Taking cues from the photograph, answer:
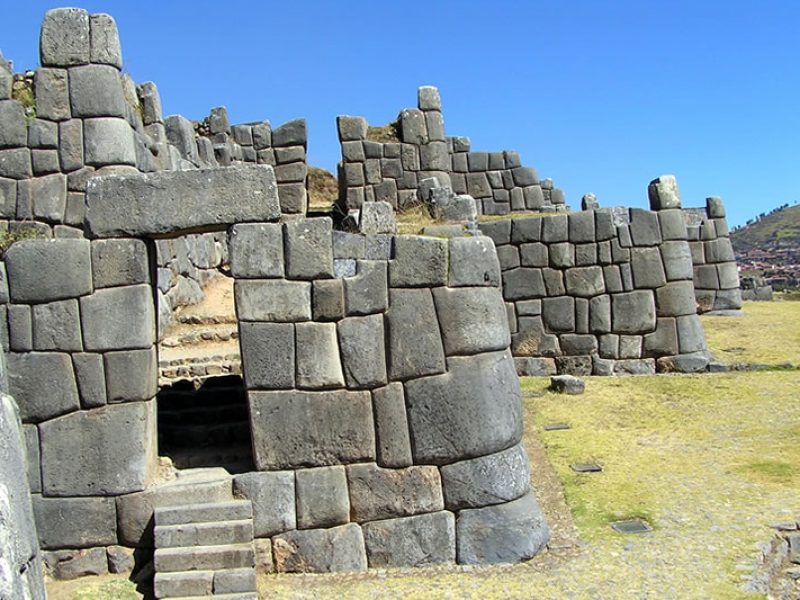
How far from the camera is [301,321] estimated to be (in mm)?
6973

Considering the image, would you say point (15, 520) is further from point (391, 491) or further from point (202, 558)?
point (391, 491)

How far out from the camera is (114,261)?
273 inches

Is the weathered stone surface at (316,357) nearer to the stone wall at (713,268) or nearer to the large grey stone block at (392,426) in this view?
the large grey stone block at (392,426)

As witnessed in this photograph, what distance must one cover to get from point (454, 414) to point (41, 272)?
377cm

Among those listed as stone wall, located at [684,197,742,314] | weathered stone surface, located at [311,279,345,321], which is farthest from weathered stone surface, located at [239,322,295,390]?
stone wall, located at [684,197,742,314]

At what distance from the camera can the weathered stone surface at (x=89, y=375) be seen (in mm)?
6918

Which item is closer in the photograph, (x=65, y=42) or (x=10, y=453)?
(x=10, y=453)

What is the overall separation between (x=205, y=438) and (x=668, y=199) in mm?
9184

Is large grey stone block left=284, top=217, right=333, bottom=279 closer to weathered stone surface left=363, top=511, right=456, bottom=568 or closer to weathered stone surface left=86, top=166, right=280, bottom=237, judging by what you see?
weathered stone surface left=86, top=166, right=280, bottom=237

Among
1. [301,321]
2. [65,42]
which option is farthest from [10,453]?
[65,42]

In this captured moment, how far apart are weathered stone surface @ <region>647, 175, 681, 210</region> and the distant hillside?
2656 inches

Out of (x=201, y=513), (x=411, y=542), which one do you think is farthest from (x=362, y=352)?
(x=201, y=513)

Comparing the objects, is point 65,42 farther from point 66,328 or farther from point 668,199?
point 668,199

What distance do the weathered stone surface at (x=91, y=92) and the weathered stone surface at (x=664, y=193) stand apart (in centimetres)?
890
